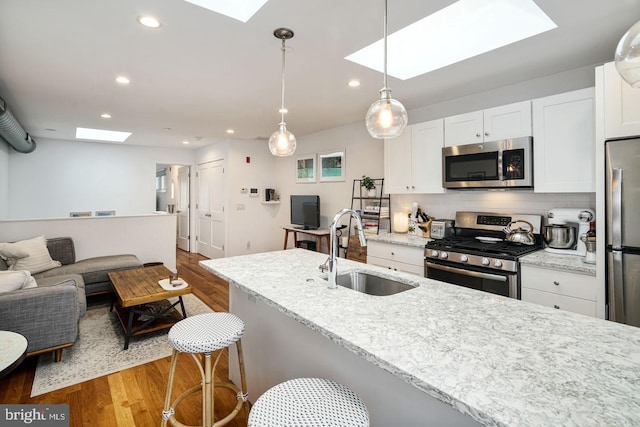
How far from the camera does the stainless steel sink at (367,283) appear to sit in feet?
6.12

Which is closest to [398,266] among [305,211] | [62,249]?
[305,211]

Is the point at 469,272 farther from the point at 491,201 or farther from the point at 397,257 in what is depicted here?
the point at 491,201

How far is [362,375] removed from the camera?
1290 mm

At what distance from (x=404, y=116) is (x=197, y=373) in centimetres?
235

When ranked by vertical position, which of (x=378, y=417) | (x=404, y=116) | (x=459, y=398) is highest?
(x=404, y=116)

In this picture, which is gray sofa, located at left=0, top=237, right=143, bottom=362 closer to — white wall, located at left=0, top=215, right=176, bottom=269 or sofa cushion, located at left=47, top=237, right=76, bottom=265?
sofa cushion, located at left=47, top=237, right=76, bottom=265

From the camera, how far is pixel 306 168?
5.89 meters

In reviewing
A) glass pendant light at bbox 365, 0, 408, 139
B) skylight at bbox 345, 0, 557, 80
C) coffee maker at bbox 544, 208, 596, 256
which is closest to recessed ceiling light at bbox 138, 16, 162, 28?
skylight at bbox 345, 0, 557, 80

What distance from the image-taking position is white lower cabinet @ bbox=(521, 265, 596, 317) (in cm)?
217

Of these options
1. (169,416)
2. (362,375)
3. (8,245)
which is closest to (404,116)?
(362,375)

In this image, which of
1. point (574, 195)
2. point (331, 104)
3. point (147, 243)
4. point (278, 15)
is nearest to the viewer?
point (278, 15)

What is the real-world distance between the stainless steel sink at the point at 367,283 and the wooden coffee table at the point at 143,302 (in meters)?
1.87

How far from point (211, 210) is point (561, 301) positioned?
6.19m

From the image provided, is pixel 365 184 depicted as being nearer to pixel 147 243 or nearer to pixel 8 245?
pixel 147 243
